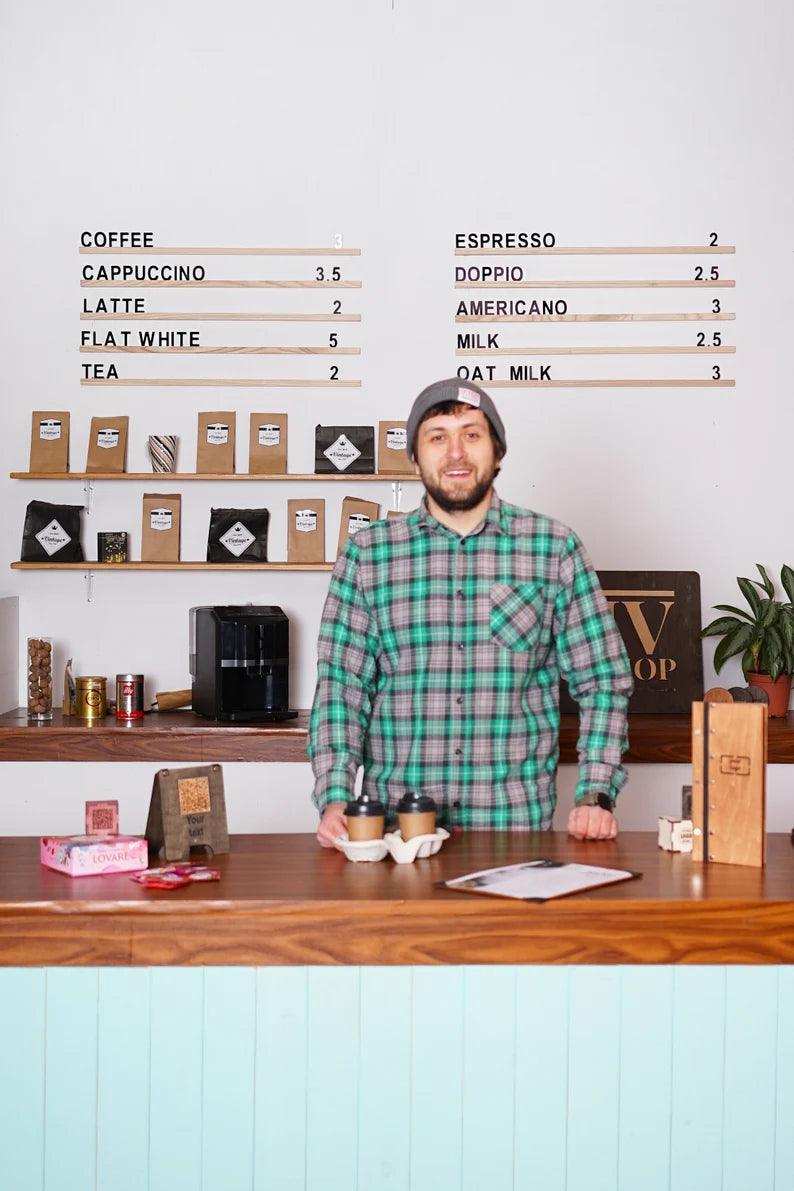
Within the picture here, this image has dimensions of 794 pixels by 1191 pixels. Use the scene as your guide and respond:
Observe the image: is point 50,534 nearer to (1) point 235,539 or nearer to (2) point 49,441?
(2) point 49,441

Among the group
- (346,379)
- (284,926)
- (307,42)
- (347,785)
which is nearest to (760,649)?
(346,379)

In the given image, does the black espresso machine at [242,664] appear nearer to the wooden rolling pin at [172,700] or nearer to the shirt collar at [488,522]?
the wooden rolling pin at [172,700]

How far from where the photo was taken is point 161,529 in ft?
13.9

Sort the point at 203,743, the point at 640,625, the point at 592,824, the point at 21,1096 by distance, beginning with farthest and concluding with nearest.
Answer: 1. the point at 640,625
2. the point at 203,743
3. the point at 592,824
4. the point at 21,1096

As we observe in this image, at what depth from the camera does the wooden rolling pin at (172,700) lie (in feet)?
13.3

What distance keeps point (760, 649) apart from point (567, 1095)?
2376 millimetres

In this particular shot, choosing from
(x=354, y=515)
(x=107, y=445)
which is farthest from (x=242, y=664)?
(x=107, y=445)

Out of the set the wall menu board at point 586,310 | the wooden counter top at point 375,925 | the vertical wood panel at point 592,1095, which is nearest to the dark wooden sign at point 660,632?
the wall menu board at point 586,310

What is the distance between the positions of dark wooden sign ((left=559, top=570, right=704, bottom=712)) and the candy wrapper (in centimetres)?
222

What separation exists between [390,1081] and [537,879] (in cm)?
35

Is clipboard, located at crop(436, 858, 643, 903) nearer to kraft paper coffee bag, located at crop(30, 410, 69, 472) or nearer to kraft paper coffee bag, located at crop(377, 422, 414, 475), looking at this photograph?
kraft paper coffee bag, located at crop(377, 422, 414, 475)

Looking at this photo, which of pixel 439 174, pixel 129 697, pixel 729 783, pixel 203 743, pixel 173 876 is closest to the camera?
pixel 173 876

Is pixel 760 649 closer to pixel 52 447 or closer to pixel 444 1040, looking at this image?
pixel 52 447

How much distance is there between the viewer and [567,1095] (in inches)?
71.6
